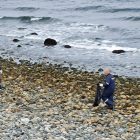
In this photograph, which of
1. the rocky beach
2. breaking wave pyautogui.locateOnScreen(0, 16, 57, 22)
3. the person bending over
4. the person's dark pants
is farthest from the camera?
breaking wave pyautogui.locateOnScreen(0, 16, 57, 22)

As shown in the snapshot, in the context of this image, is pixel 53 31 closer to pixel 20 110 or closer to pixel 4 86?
pixel 4 86

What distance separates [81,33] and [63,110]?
33.9 metres

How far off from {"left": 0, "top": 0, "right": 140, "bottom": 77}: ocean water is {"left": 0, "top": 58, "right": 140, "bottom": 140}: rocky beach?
7139 millimetres

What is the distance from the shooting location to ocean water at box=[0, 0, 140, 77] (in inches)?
1544

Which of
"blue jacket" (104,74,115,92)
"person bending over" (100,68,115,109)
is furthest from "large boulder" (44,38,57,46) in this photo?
"blue jacket" (104,74,115,92)

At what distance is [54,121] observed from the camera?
1870 cm

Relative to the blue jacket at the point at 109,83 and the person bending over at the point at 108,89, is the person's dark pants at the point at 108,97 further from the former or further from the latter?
the blue jacket at the point at 109,83

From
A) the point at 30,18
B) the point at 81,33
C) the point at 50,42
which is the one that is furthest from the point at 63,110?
the point at 30,18

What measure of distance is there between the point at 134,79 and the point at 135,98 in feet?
23.3

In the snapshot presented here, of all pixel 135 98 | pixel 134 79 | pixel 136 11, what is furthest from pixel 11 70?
pixel 136 11

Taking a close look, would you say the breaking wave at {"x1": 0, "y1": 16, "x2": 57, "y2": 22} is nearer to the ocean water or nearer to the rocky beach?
the ocean water

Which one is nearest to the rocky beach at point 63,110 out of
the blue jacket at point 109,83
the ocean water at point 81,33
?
the blue jacket at point 109,83

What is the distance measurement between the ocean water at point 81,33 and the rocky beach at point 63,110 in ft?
23.4

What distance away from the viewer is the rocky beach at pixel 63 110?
17.2 meters
